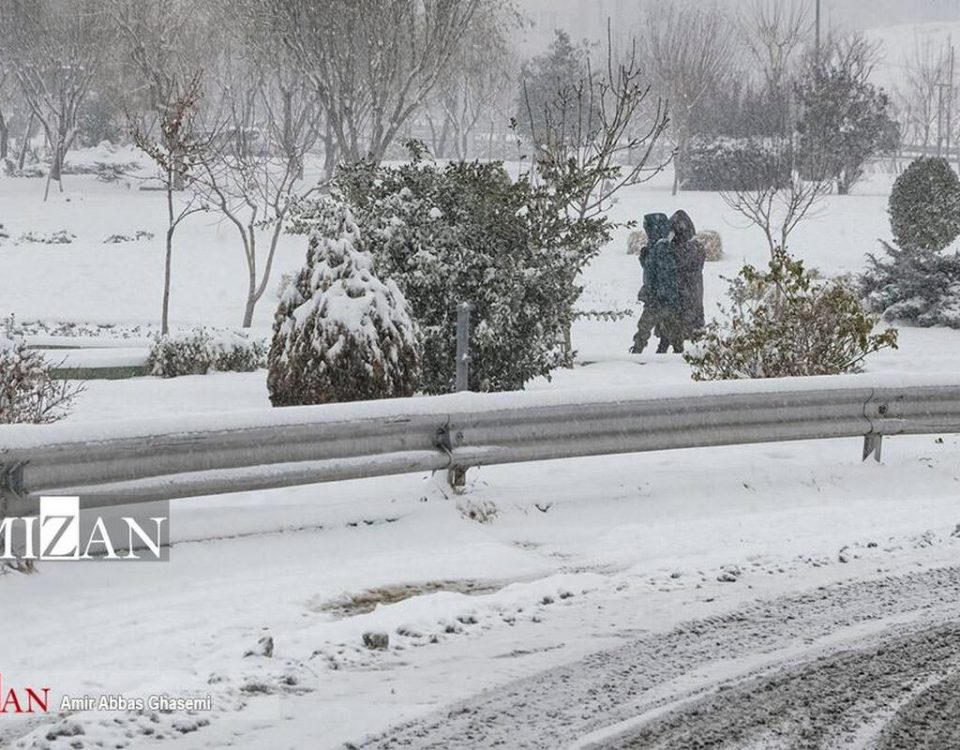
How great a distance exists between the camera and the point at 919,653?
5.40 metres

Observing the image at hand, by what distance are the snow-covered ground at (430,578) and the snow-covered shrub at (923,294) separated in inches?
586

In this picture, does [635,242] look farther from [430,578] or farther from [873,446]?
[430,578]

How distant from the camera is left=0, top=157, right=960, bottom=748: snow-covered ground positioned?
4746 mm

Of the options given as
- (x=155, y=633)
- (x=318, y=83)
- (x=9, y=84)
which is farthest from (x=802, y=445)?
(x=9, y=84)

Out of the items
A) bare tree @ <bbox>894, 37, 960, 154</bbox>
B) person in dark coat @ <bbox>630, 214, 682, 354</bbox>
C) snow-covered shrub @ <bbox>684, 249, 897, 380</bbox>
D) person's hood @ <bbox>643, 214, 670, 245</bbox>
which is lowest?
snow-covered shrub @ <bbox>684, 249, 897, 380</bbox>

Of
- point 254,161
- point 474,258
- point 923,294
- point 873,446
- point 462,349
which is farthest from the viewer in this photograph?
point 254,161

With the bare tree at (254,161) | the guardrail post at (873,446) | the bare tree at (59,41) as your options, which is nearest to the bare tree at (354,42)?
the bare tree at (254,161)

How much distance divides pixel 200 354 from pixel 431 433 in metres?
9.87

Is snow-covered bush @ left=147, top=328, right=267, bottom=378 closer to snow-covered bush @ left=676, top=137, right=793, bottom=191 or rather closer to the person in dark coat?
the person in dark coat

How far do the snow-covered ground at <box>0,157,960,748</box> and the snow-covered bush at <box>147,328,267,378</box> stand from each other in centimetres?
882

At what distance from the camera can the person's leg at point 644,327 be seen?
67.1 ft

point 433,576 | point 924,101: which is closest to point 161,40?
point 433,576

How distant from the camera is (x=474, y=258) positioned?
488 inches

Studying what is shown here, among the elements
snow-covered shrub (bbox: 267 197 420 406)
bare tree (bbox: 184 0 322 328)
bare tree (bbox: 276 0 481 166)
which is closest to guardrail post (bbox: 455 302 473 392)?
snow-covered shrub (bbox: 267 197 420 406)
